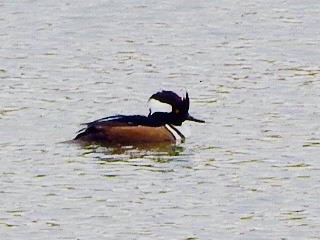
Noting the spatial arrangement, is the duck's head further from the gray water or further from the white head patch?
the gray water

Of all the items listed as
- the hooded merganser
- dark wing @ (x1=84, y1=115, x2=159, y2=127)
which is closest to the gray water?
the hooded merganser

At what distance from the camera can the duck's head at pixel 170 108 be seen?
1694 cm

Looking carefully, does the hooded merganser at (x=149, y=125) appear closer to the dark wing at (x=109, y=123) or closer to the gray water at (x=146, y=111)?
the dark wing at (x=109, y=123)

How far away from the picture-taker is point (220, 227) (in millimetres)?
12758

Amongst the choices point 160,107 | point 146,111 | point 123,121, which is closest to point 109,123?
point 123,121

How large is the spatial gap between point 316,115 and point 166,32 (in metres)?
4.87

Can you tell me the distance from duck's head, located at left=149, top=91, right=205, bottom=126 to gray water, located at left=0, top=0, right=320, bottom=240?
237 millimetres

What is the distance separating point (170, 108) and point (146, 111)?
824 mm

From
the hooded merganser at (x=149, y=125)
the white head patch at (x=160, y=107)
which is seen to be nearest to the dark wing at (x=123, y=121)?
the hooded merganser at (x=149, y=125)

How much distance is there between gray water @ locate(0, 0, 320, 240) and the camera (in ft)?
42.9

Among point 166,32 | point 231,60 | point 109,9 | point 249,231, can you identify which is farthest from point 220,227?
point 109,9

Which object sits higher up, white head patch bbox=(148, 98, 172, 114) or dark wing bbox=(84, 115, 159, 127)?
white head patch bbox=(148, 98, 172, 114)

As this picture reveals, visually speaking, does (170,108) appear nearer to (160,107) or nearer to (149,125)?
(160,107)

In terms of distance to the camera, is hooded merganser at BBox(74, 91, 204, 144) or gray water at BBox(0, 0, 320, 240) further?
hooded merganser at BBox(74, 91, 204, 144)
